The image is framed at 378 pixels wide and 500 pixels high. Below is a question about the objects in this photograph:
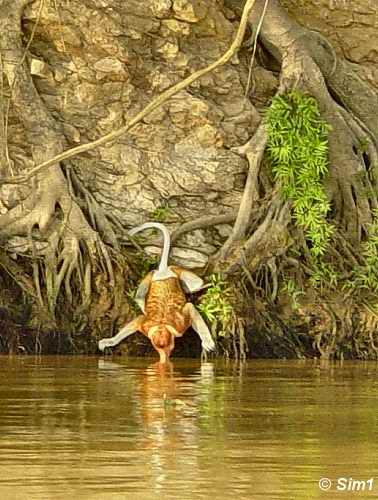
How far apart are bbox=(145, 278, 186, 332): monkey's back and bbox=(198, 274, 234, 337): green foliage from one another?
7.3 inches

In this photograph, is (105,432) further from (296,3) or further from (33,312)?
(296,3)

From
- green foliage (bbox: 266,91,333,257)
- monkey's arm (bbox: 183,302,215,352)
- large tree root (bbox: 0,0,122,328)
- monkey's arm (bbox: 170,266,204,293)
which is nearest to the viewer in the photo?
monkey's arm (bbox: 183,302,215,352)

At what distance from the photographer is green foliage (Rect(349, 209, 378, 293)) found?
1491 centimetres

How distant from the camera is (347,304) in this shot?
1477 cm

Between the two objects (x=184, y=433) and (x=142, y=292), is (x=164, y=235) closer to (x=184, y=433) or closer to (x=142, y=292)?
(x=142, y=292)

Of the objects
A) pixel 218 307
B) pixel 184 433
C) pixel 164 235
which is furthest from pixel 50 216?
pixel 184 433

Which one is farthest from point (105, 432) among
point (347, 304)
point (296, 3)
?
point (296, 3)

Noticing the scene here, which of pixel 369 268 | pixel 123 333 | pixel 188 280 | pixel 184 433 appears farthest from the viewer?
pixel 369 268

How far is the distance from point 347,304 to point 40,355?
8.41 ft

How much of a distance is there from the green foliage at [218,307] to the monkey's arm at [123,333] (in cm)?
50

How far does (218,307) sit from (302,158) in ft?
5.51

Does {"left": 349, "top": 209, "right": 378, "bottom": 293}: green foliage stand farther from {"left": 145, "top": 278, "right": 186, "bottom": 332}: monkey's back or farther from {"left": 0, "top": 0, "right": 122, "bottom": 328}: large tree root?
{"left": 0, "top": 0, "right": 122, "bottom": 328}: large tree root

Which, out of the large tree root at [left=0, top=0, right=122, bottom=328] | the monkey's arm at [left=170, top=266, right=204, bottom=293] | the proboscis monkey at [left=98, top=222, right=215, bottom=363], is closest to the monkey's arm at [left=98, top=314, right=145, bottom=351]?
the proboscis monkey at [left=98, top=222, right=215, bottom=363]

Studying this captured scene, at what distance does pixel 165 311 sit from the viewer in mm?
14148
